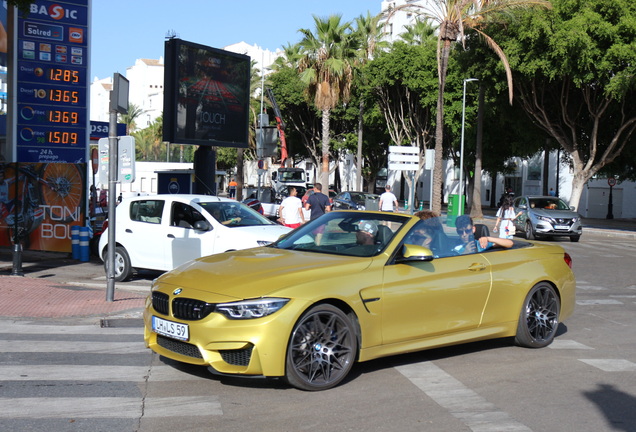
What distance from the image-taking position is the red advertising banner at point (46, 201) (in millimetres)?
16906

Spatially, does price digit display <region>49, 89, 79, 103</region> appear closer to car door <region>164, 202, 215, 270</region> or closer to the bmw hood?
car door <region>164, 202, 215, 270</region>

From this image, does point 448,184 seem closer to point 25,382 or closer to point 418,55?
point 418,55

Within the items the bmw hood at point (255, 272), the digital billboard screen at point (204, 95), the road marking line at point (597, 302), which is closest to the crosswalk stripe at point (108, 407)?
the bmw hood at point (255, 272)

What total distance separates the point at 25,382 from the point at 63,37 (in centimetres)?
1776

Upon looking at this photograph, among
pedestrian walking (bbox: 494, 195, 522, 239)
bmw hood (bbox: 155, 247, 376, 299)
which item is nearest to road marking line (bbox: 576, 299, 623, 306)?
pedestrian walking (bbox: 494, 195, 522, 239)

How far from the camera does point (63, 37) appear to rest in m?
21.7

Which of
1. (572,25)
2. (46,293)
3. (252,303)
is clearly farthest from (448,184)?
(252,303)

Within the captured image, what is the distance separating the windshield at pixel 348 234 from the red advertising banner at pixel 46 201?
36.1 feet

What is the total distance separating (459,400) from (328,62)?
34516 millimetres

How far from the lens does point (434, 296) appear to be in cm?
668

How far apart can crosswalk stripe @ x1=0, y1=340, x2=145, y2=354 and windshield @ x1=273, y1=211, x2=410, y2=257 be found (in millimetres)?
1880

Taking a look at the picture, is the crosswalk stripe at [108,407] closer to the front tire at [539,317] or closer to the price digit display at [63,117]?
the front tire at [539,317]

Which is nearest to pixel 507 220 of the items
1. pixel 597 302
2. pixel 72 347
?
pixel 597 302

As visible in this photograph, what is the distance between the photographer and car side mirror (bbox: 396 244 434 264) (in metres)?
6.36
